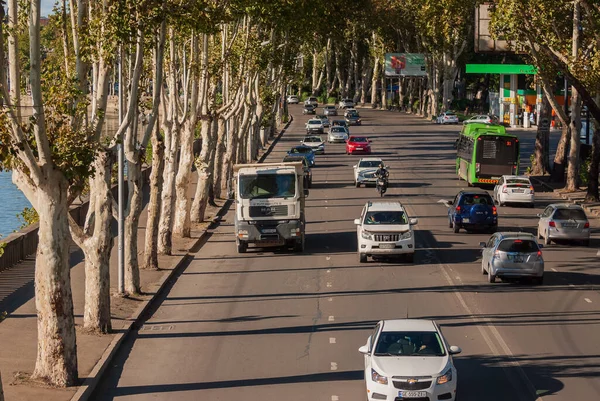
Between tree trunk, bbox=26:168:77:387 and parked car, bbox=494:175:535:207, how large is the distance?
3218 centimetres

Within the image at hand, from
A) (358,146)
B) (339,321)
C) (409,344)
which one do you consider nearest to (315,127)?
(358,146)

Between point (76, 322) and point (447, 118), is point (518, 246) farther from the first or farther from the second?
point (447, 118)

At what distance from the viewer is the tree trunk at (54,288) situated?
18.6 m

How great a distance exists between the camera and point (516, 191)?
158 feet

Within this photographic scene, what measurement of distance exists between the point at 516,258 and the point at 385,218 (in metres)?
5.49

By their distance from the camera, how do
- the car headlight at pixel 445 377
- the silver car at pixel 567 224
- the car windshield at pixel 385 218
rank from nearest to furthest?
the car headlight at pixel 445 377, the car windshield at pixel 385 218, the silver car at pixel 567 224

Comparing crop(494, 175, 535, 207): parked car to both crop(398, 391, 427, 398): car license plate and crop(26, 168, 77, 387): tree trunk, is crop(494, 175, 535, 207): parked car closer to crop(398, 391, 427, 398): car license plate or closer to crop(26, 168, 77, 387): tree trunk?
crop(26, 168, 77, 387): tree trunk

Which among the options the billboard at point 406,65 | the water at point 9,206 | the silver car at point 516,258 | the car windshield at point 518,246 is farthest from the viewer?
the billboard at point 406,65

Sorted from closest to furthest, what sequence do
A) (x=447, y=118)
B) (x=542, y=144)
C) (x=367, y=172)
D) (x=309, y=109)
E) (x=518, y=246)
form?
(x=518, y=246) → (x=367, y=172) → (x=542, y=144) → (x=447, y=118) → (x=309, y=109)

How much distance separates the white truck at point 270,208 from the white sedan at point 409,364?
653 inches

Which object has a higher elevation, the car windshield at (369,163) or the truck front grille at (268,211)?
the truck front grille at (268,211)

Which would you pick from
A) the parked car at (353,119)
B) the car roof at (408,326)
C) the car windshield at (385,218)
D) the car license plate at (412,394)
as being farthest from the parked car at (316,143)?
the car license plate at (412,394)

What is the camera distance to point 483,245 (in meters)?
30.6

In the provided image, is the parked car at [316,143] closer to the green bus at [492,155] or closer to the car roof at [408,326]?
the green bus at [492,155]
